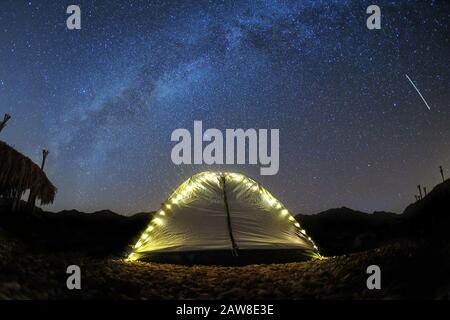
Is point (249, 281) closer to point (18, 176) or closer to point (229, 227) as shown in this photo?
point (229, 227)

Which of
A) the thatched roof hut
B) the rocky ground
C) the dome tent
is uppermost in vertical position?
the thatched roof hut

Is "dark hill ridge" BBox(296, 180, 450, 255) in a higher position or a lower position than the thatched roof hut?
lower

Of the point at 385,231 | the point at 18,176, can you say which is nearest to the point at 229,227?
the point at 385,231

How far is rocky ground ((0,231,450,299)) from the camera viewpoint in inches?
150

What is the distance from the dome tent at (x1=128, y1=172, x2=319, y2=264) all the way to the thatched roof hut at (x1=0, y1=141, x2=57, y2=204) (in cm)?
913

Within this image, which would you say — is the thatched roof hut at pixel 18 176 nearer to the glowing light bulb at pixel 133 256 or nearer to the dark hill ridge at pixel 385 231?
the glowing light bulb at pixel 133 256

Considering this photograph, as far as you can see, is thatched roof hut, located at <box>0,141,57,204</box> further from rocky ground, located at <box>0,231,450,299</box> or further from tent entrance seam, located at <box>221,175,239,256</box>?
rocky ground, located at <box>0,231,450,299</box>

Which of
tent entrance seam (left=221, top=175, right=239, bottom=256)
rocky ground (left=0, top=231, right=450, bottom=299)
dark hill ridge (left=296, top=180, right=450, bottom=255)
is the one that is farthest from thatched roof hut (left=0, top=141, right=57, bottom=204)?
dark hill ridge (left=296, top=180, right=450, bottom=255)

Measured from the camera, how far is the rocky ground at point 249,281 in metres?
3.80

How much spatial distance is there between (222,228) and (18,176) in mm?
11167

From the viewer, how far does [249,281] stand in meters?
5.49

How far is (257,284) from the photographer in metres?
5.27
